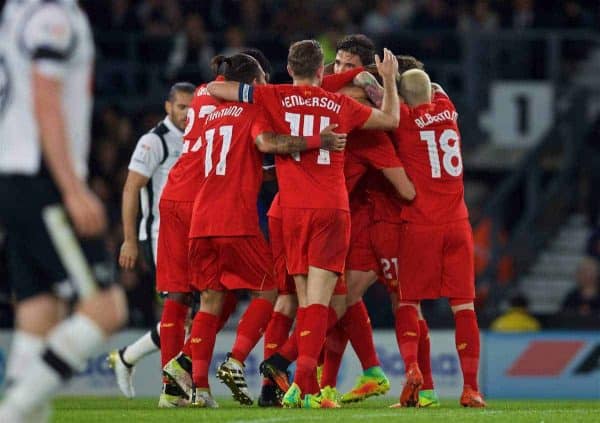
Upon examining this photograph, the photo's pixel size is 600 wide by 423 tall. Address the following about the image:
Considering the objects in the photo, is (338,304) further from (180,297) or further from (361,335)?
(180,297)

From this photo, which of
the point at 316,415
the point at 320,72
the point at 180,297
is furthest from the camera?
the point at 180,297

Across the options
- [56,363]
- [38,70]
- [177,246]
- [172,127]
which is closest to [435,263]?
[177,246]

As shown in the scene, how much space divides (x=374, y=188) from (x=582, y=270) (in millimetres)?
6239

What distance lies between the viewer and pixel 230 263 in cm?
925

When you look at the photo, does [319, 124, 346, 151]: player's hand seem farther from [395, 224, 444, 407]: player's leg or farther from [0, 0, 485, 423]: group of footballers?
[395, 224, 444, 407]: player's leg

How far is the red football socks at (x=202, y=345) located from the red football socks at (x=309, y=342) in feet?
2.35

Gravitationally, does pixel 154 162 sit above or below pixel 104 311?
below

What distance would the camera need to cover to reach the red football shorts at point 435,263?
957cm

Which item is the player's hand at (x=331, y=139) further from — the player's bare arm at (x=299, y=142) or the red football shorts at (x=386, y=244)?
the red football shorts at (x=386, y=244)

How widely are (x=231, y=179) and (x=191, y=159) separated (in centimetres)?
72

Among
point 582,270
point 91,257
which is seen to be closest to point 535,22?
point 582,270

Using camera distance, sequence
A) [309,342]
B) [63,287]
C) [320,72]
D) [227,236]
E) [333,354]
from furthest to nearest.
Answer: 1. [333,354]
2. [227,236]
3. [320,72]
4. [309,342]
5. [63,287]

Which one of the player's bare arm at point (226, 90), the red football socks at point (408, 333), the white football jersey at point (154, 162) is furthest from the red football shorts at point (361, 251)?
the white football jersey at point (154, 162)

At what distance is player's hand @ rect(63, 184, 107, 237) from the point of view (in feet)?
18.5
